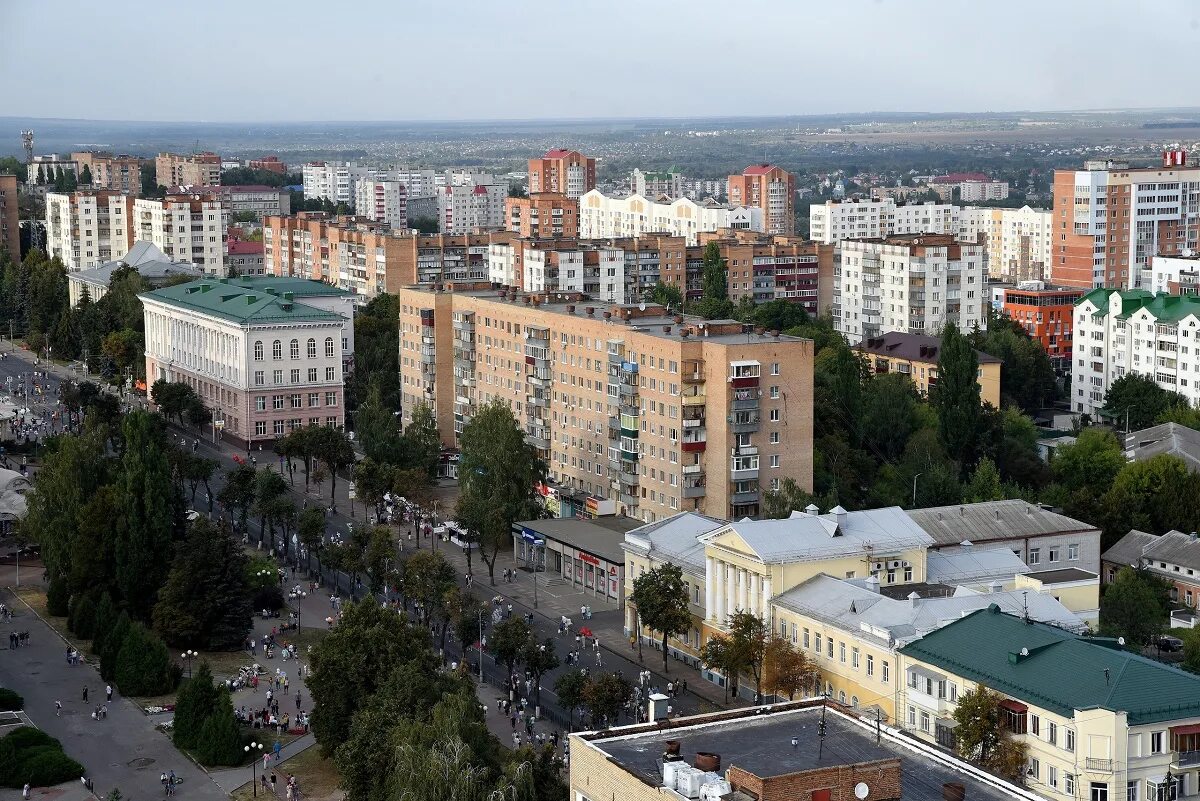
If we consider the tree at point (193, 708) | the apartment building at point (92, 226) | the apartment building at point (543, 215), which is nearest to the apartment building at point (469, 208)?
the apartment building at point (543, 215)

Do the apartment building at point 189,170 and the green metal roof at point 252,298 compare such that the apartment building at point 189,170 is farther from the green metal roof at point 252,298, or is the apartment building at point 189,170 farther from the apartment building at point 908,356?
the apartment building at point 908,356

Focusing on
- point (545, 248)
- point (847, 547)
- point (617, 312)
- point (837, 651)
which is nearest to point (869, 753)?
point (837, 651)

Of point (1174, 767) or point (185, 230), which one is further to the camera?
point (185, 230)

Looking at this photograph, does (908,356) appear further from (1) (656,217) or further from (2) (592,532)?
(1) (656,217)

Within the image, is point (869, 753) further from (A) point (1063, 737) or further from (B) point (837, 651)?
(B) point (837, 651)

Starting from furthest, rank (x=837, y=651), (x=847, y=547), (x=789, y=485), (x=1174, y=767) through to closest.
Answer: (x=789, y=485) → (x=847, y=547) → (x=837, y=651) → (x=1174, y=767)

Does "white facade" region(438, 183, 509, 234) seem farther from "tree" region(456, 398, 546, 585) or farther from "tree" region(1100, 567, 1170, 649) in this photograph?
"tree" region(1100, 567, 1170, 649)
